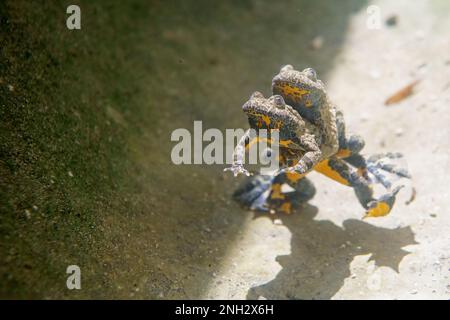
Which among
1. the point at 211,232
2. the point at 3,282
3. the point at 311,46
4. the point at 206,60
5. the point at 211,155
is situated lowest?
the point at 3,282

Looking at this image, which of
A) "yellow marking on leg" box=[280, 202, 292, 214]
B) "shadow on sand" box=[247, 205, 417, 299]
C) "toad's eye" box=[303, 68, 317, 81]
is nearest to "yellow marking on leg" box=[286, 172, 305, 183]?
"yellow marking on leg" box=[280, 202, 292, 214]

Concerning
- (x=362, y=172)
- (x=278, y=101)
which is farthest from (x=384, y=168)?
(x=278, y=101)

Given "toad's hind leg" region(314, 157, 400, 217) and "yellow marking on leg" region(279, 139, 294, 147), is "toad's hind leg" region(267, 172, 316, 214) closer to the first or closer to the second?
"toad's hind leg" region(314, 157, 400, 217)

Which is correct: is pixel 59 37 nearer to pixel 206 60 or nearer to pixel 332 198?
pixel 206 60

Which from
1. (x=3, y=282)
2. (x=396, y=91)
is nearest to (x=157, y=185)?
(x=3, y=282)

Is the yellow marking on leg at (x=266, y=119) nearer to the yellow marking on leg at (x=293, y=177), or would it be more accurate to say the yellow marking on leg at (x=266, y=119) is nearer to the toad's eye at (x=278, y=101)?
the toad's eye at (x=278, y=101)
